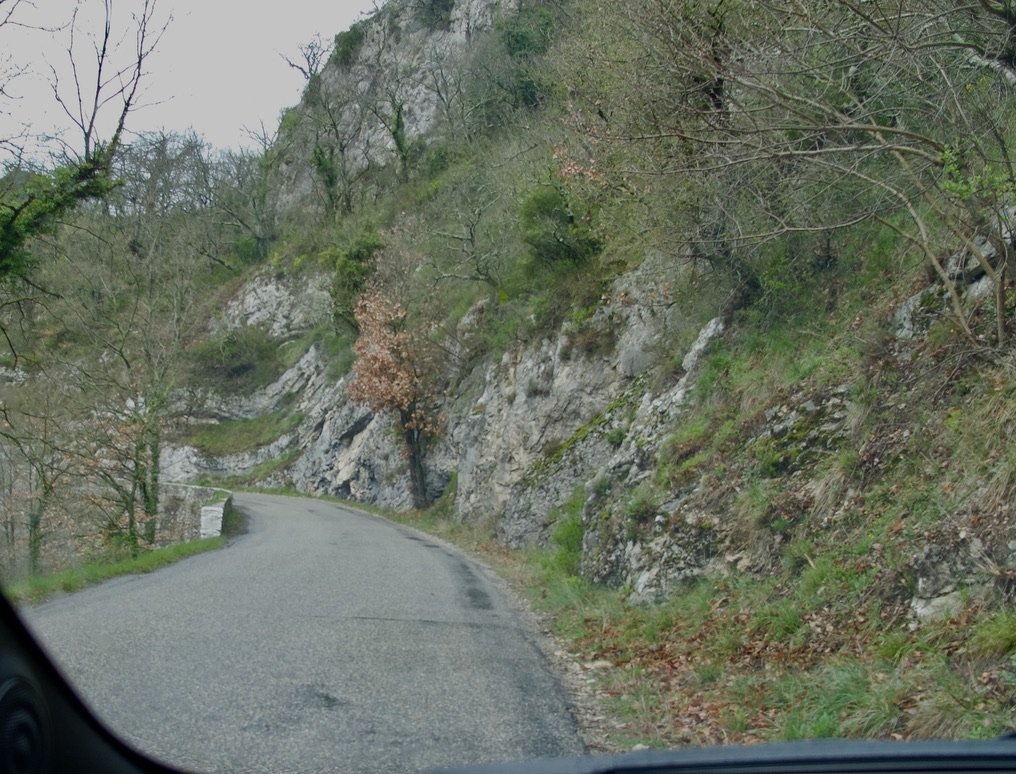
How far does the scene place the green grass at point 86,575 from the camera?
38.9ft

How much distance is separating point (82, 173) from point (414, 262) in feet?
66.4

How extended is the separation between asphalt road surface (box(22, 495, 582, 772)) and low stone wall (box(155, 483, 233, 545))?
9937 millimetres

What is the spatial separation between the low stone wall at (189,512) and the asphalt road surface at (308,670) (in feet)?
32.6

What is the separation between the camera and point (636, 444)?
1561 cm

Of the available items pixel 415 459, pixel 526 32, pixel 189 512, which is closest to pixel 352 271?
pixel 415 459

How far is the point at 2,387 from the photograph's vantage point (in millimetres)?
18891

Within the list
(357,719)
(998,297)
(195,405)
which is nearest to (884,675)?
(357,719)

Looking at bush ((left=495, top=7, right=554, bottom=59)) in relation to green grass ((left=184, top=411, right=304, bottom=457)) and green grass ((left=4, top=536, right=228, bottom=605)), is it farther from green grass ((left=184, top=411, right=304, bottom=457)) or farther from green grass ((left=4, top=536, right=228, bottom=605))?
green grass ((left=4, top=536, right=228, bottom=605))

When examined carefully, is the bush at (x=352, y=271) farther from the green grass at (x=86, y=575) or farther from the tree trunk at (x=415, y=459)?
the green grass at (x=86, y=575)

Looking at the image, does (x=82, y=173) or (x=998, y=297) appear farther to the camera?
(x=82, y=173)

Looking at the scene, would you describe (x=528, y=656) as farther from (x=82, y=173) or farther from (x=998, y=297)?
(x=82, y=173)

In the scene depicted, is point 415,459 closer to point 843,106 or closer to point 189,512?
point 189,512

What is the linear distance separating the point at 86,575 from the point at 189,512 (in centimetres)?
1983

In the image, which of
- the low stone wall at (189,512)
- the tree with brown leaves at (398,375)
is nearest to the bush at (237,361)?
the low stone wall at (189,512)
